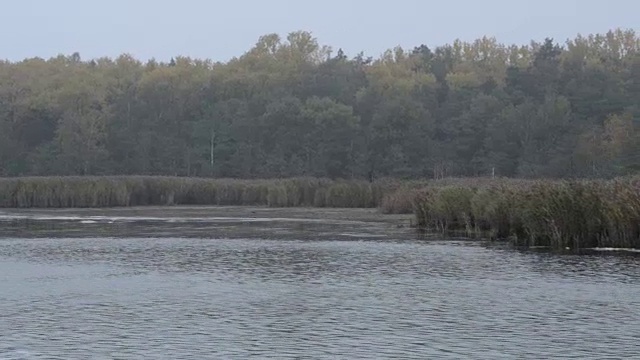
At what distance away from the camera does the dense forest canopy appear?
74062 millimetres

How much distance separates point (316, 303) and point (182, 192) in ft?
118

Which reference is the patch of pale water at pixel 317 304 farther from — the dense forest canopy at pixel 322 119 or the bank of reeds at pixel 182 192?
the dense forest canopy at pixel 322 119

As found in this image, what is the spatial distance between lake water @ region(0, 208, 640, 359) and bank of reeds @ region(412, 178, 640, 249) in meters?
1.53

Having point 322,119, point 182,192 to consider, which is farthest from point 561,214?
point 322,119

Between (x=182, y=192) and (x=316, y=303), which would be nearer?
(x=316, y=303)

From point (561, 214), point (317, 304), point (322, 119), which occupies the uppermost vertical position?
point (322, 119)

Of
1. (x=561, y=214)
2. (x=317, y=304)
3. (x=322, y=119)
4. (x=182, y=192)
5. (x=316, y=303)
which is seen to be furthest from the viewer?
(x=322, y=119)

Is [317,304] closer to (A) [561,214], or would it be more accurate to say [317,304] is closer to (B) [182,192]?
(A) [561,214]

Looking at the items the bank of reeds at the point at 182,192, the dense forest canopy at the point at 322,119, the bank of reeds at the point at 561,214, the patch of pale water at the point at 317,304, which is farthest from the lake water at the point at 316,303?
the dense forest canopy at the point at 322,119

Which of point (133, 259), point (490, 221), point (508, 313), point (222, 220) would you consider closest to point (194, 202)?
point (222, 220)

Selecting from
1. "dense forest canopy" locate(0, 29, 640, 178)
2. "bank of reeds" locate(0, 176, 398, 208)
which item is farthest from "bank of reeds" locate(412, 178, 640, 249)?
"dense forest canopy" locate(0, 29, 640, 178)

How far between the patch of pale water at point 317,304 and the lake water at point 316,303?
30mm

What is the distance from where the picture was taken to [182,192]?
52719 millimetres

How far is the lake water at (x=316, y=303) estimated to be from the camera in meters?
13.7
